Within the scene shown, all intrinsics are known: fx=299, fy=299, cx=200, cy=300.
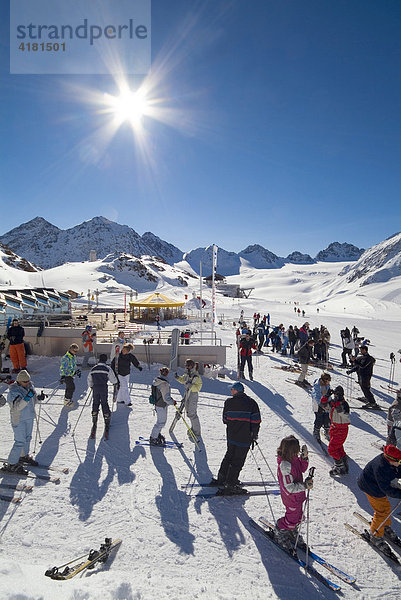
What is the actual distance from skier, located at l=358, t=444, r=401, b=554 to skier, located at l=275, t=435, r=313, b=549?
37.0 inches

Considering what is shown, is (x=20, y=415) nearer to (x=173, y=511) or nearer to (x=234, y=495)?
(x=173, y=511)

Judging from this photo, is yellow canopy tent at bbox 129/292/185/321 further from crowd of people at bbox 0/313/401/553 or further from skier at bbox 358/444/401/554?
skier at bbox 358/444/401/554

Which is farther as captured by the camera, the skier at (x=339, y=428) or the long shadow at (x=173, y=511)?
the skier at (x=339, y=428)

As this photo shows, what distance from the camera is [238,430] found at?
16.0 feet

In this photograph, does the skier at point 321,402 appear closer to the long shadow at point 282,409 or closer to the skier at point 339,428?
the long shadow at point 282,409

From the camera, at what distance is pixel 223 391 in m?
10.3

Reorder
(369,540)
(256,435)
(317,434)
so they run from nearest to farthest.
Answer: (369,540) < (256,435) < (317,434)

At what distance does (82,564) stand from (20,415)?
2.72 metres

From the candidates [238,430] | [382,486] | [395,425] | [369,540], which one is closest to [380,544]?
[369,540]

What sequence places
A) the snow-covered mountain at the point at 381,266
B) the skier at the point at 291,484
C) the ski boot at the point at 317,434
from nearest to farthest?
the skier at the point at 291,484 → the ski boot at the point at 317,434 → the snow-covered mountain at the point at 381,266

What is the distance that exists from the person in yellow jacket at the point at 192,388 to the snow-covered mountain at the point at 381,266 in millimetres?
103498

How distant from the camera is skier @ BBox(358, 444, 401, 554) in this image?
379 centimetres

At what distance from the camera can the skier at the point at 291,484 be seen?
12.6 feet

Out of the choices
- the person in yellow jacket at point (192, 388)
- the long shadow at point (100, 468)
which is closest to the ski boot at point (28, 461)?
the long shadow at point (100, 468)
